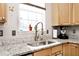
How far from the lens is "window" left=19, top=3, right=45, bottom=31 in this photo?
6.56 ft

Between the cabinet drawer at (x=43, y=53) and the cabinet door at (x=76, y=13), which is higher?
the cabinet door at (x=76, y=13)

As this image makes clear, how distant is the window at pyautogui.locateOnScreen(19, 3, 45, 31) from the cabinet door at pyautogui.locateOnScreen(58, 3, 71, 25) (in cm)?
62

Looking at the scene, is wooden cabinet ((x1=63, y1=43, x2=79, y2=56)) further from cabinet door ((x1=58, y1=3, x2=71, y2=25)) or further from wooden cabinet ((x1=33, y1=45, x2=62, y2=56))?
cabinet door ((x1=58, y1=3, x2=71, y2=25))

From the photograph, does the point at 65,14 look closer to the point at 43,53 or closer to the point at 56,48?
the point at 56,48

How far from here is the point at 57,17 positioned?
8.98 feet

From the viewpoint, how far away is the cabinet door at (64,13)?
2678mm

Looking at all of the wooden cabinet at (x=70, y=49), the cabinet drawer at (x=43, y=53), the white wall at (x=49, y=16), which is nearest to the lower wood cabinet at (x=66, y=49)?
the wooden cabinet at (x=70, y=49)

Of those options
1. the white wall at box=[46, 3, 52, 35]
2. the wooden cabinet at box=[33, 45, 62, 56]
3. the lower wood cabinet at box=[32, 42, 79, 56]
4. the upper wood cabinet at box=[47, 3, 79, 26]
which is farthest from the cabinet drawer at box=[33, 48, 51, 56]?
the upper wood cabinet at box=[47, 3, 79, 26]

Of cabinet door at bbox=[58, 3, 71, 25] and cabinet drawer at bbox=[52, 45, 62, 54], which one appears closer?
cabinet drawer at bbox=[52, 45, 62, 54]

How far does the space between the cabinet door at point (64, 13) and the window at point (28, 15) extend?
62 cm

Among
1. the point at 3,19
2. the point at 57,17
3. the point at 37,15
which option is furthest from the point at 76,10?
the point at 3,19

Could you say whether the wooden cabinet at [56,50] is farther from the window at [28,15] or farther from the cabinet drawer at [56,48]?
the window at [28,15]

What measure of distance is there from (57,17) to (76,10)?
0.41m

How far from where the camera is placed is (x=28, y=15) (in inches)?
82.0
